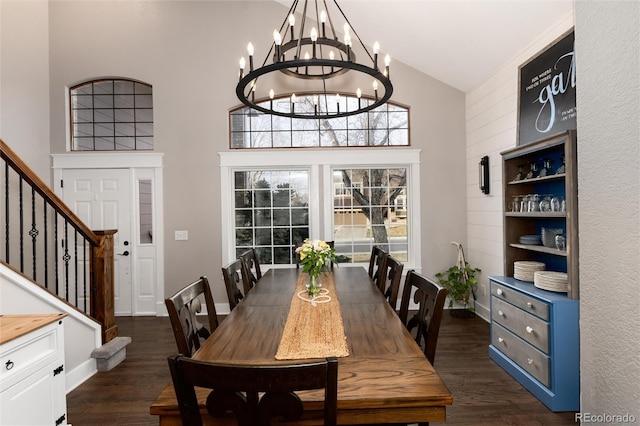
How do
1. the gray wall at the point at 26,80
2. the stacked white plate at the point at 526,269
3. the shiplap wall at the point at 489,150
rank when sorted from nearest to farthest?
1. the stacked white plate at the point at 526,269
2. the shiplap wall at the point at 489,150
3. the gray wall at the point at 26,80

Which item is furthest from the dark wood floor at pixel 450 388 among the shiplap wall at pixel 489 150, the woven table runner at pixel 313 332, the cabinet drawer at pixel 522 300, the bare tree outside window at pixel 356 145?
the bare tree outside window at pixel 356 145

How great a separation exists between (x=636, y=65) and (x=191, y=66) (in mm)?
4740

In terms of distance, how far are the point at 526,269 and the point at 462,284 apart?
1517 millimetres

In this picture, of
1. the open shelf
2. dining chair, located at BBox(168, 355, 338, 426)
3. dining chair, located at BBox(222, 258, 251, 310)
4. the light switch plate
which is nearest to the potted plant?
the open shelf

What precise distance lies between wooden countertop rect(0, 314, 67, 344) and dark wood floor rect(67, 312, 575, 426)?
0.92 m

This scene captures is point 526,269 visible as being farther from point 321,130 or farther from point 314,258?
A: point 321,130

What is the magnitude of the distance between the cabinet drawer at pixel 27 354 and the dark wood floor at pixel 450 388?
78 cm

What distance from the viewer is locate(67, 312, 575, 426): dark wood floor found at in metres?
2.23

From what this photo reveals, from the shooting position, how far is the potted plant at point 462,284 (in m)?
4.20

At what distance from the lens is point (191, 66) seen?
451cm

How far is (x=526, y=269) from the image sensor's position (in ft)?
9.17

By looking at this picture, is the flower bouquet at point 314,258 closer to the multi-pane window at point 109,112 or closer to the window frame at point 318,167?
the window frame at point 318,167

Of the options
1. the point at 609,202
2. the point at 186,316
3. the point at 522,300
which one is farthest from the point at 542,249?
the point at 186,316

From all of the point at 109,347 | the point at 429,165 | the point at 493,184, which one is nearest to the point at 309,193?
the point at 429,165
